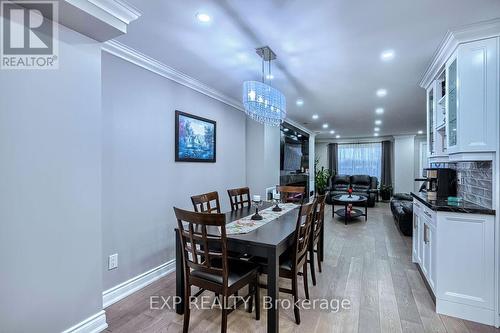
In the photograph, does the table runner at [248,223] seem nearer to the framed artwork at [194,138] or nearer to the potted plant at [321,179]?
the framed artwork at [194,138]

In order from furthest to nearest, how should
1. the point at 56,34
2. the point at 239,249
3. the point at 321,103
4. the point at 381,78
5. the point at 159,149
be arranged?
the point at 321,103 < the point at 381,78 < the point at 159,149 < the point at 239,249 < the point at 56,34

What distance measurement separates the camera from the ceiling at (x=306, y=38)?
184 cm

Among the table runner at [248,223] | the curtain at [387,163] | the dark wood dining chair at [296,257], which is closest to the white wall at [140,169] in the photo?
the table runner at [248,223]

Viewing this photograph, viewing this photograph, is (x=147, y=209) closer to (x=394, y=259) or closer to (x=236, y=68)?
(x=236, y=68)

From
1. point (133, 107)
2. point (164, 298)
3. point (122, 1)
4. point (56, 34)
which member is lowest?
point (164, 298)

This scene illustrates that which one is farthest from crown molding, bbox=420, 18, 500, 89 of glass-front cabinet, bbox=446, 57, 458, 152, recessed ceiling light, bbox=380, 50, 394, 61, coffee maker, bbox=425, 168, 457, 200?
coffee maker, bbox=425, 168, 457, 200

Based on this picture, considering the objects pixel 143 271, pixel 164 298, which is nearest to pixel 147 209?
pixel 143 271

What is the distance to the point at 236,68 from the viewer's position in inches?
118

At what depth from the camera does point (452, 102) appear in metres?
2.42

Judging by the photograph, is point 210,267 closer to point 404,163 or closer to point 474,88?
point 474,88

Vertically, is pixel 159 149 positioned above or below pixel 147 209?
above

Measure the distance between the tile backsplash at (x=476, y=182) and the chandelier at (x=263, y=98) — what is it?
205cm

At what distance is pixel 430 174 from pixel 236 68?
105 inches

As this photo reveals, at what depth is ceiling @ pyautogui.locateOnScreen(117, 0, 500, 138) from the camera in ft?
6.03
